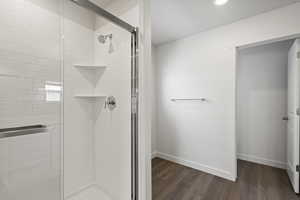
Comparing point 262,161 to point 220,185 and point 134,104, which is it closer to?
point 220,185

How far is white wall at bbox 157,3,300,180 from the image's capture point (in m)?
1.85

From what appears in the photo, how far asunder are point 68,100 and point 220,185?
7.67 ft

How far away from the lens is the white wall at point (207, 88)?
1852 millimetres

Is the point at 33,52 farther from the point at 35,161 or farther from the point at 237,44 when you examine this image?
the point at 237,44

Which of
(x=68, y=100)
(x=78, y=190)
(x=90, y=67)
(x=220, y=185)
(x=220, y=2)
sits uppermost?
(x=220, y=2)

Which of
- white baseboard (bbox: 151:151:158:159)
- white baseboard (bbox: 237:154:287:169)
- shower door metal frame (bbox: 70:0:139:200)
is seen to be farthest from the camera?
white baseboard (bbox: 151:151:158:159)

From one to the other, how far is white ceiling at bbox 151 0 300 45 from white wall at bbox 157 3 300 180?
0.45ft

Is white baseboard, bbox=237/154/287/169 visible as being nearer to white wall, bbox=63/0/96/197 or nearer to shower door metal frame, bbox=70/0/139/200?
shower door metal frame, bbox=70/0/139/200

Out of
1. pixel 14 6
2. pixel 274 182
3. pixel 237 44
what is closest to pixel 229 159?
pixel 274 182

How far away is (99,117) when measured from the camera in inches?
66.7

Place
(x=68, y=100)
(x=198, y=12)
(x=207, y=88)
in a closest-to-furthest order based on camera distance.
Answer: (x=68, y=100), (x=198, y=12), (x=207, y=88)

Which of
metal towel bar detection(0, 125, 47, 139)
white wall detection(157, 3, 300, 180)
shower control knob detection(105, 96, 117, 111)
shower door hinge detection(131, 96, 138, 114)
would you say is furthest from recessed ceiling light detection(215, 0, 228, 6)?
metal towel bar detection(0, 125, 47, 139)

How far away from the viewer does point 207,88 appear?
2301 mm

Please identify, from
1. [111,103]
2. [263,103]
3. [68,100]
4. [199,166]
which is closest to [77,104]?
[68,100]
